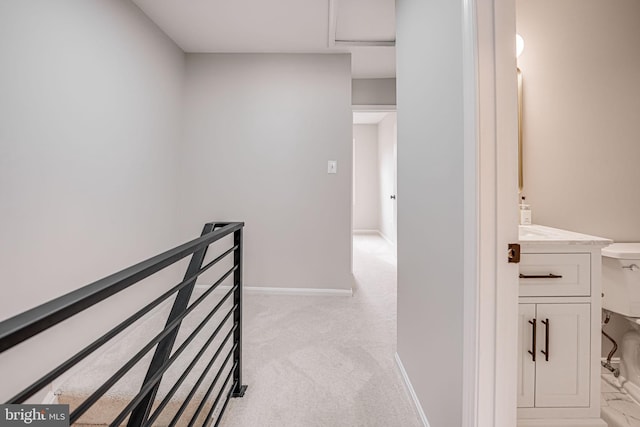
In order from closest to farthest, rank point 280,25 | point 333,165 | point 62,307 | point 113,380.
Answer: point 62,307 < point 113,380 < point 280,25 < point 333,165

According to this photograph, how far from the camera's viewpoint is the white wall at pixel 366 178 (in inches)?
268

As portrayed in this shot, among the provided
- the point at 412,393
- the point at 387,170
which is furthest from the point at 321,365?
the point at 387,170

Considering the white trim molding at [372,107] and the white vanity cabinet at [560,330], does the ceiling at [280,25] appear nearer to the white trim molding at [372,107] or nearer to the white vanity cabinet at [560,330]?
the white trim molding at [372,107]

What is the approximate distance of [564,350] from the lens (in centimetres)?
125

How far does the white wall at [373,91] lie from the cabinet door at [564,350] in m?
2.80

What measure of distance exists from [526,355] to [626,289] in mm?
674

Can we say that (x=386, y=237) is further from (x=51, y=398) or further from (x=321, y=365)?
(x=51, y=398)

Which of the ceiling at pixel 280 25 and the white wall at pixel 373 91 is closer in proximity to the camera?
the ceiling at pixel 280 25

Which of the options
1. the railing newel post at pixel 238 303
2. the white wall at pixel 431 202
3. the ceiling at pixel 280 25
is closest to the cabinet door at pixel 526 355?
the white wall at pixel 431 202

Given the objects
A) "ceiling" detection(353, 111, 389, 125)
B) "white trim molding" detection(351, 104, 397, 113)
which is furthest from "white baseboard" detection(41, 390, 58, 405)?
"ceiling" detection(353, 111, 389, 125)

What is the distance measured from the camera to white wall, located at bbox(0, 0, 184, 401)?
138cm

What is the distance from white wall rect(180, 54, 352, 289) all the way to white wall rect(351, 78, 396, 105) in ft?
2.27

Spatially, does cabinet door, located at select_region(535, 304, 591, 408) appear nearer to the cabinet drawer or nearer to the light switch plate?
the cabinet drawer

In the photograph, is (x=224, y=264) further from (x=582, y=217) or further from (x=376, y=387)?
(x=582, y=217)
